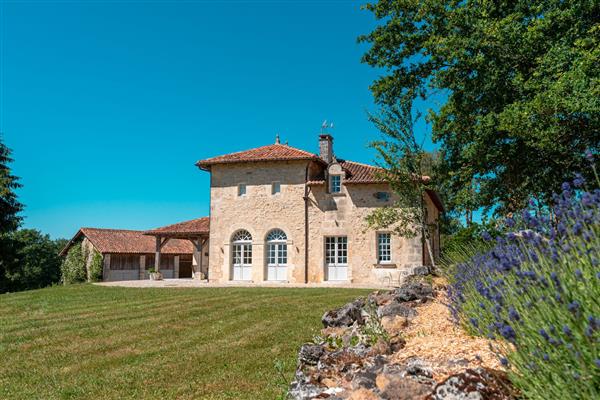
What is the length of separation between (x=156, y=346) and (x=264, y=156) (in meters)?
15.7

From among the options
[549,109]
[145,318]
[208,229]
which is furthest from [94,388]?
[208,229]

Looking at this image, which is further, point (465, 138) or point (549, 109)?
point (465, 138)

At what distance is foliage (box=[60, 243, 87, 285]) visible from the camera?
33.3 m

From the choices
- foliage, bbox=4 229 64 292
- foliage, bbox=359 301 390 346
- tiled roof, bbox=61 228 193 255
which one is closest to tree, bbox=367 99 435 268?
foliage, bbox=359 301 390 346

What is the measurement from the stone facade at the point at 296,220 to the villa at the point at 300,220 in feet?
0.15

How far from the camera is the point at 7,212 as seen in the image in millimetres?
29953

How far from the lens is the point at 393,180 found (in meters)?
14.6

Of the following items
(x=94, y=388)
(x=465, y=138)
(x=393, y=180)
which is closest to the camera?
(x=94, y=388)

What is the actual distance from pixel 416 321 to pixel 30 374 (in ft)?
18.6

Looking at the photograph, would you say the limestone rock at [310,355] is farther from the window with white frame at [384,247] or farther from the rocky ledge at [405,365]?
the window with white frame at [384,247]

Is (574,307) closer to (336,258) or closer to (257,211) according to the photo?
(336,258)

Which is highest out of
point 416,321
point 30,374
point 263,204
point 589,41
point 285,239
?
point 589,41

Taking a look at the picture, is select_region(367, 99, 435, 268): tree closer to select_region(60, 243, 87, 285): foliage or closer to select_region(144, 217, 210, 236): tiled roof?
select_region(144, 217, 210, 236): tiled roof

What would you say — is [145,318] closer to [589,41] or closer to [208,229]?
[589,41]
